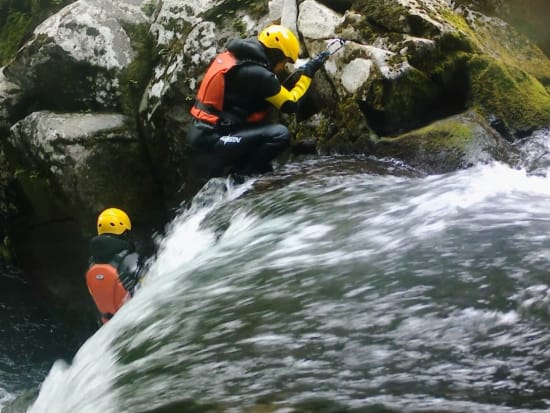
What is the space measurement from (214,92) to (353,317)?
14.2 feet

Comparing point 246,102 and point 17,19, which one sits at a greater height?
point 17,19

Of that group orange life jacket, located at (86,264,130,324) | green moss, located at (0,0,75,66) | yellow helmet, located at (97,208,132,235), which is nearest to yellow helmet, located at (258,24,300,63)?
yellow helmet, located at (97,208,132,235)

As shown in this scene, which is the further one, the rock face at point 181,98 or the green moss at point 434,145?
the rock face at point 181,98

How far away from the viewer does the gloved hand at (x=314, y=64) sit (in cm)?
701

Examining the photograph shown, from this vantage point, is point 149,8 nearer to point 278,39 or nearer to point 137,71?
point 137,71

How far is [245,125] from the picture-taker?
7258mm

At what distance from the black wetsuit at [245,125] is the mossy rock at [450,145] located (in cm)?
120

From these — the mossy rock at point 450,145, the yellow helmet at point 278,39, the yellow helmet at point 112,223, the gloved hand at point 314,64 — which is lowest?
the mossy rock at point 450,145

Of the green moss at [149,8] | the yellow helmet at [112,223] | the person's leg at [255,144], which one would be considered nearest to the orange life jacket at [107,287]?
the yellow helmet at [112,223]

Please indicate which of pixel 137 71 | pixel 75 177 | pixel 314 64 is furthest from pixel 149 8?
pixel 314 64

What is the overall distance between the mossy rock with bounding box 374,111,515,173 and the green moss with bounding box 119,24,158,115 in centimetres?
418

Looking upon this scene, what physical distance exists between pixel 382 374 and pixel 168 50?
747 centimetres

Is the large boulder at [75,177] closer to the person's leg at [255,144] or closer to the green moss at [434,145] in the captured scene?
the person's leg at [255,144]

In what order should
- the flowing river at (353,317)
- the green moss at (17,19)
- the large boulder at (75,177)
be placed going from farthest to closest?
the green moss at (17,19) < the large boulder at (75,177) < the flowing river at (353,317)
